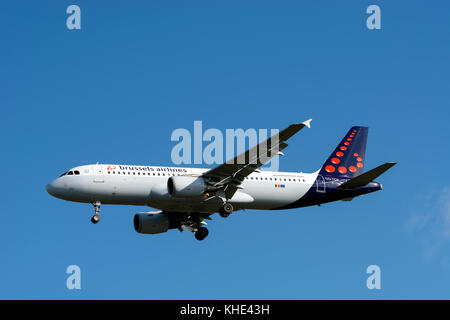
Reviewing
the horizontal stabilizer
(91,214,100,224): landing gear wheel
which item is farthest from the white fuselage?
the horizontal stabilizer

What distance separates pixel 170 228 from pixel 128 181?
8.00 metres

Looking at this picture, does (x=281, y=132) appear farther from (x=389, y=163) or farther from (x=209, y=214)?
(x=209, y=214)

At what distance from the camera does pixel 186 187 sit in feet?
166

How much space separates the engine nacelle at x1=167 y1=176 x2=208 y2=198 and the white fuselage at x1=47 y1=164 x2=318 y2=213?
486mm

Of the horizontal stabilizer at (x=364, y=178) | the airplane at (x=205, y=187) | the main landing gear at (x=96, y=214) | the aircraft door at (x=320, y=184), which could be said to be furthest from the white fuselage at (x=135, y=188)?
the horizontal stabilizer at (x=364, y=178)

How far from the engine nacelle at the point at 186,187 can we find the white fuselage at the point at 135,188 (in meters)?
0.49

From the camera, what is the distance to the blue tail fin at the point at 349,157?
190 feet

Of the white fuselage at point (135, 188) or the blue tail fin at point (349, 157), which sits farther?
the blue tail fin at point (349, 157)

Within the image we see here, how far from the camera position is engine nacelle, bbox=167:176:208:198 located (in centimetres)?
5047

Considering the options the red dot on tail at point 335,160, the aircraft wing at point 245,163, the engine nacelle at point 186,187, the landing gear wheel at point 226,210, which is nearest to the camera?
the aircraft wing at point 245,163

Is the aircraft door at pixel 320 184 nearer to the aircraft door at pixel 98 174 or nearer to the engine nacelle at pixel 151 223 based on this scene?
the engine nacelle at pixel 151 223

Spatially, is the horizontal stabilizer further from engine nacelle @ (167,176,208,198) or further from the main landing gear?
the main landing gear

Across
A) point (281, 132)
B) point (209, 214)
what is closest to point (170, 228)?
point (209, 214)
